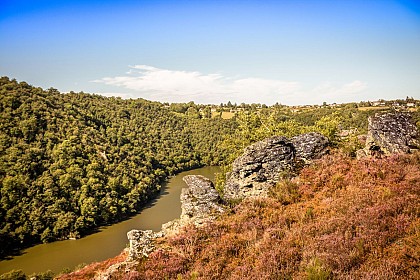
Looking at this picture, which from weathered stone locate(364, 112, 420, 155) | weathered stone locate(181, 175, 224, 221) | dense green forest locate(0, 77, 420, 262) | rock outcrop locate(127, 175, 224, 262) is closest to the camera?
rock outcrop locate(127, 175, 224, 262)

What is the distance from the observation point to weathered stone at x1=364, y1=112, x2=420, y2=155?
12.0 m

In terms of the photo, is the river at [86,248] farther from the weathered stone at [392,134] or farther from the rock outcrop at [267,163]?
the weathered stone at [392,134]

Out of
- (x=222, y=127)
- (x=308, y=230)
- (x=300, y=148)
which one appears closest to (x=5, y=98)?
(x=300, y=148)

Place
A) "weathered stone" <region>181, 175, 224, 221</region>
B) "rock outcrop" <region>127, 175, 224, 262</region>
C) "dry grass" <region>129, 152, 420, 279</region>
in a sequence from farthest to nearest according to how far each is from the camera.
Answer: "weathered stone" <region>181, 175, 224, 221</region> < "rock outcrop" <region>127, 175, 224, 262</region> < "dry grass" <region>129, 152, 420, 279</region>

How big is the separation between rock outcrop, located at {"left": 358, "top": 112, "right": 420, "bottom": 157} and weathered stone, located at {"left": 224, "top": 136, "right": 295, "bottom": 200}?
352cm

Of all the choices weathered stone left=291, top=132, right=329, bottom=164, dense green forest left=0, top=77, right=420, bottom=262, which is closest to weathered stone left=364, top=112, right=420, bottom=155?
dense green forest left=0, top=77, right=420, bottom=262

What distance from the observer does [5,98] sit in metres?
51.7

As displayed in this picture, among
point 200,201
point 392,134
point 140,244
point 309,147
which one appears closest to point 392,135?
point 392,134

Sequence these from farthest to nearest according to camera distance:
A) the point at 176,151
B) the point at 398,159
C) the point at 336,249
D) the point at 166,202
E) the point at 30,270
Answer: the point at 176,151
the point at 166,202
the point at 30,270
the point at 398,159
the point at 336,249

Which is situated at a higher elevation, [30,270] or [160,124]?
[160,124]

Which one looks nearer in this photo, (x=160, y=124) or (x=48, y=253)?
(x=48, y=253)

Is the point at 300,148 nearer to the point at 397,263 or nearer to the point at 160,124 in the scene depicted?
the point at 397,263

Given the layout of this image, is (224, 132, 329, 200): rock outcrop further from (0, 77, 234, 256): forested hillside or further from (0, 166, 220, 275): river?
(0, 77, 234, 256): forested hillside

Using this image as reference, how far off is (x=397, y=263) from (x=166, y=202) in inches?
2051
